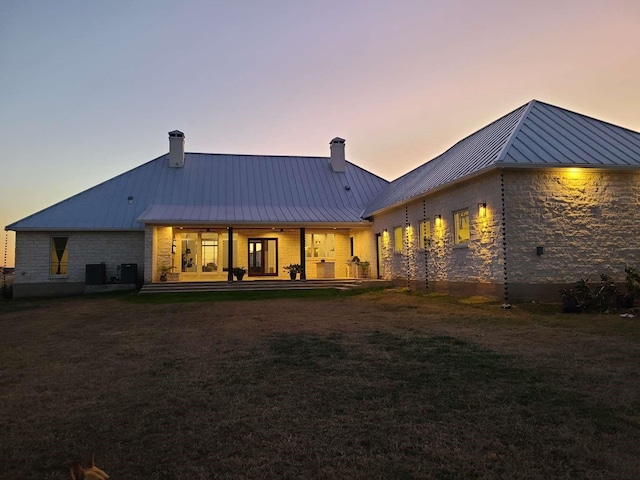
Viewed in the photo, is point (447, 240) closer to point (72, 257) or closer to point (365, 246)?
point (365, 246)

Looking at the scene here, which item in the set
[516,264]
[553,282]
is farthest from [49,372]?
[553,282]

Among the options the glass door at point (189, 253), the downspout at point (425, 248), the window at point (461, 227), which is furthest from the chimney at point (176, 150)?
the window at point (461, 227)

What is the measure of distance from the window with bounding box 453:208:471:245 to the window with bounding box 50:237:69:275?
16526 millimetres

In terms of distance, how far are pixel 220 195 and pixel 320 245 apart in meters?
5.60

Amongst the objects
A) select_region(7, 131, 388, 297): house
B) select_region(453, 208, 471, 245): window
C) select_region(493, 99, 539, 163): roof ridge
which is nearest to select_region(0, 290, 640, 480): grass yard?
select_region(493, 99, 539, 163): roof ridge

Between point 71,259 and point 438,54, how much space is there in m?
17.4

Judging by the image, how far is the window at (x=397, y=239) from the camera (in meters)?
17.7

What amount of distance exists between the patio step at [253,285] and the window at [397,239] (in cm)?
155

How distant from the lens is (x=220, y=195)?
846 inches

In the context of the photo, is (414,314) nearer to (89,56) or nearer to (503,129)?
(503,129)

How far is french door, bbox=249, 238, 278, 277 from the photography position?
21719 mm

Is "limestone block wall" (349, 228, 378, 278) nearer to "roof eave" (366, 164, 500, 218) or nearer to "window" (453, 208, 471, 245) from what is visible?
"roof eave" (366, 164, 500, 218)

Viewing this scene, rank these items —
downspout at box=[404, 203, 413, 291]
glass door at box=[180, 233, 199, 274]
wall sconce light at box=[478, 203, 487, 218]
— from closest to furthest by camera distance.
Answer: wall sconce light at box=[478, 203, 487, 218], downspout at box=[404, 203, 413, 291], glass door at box=[180, 233, 199, 274]

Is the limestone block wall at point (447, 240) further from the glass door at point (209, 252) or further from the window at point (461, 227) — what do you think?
the glass door at point (209, 252)
